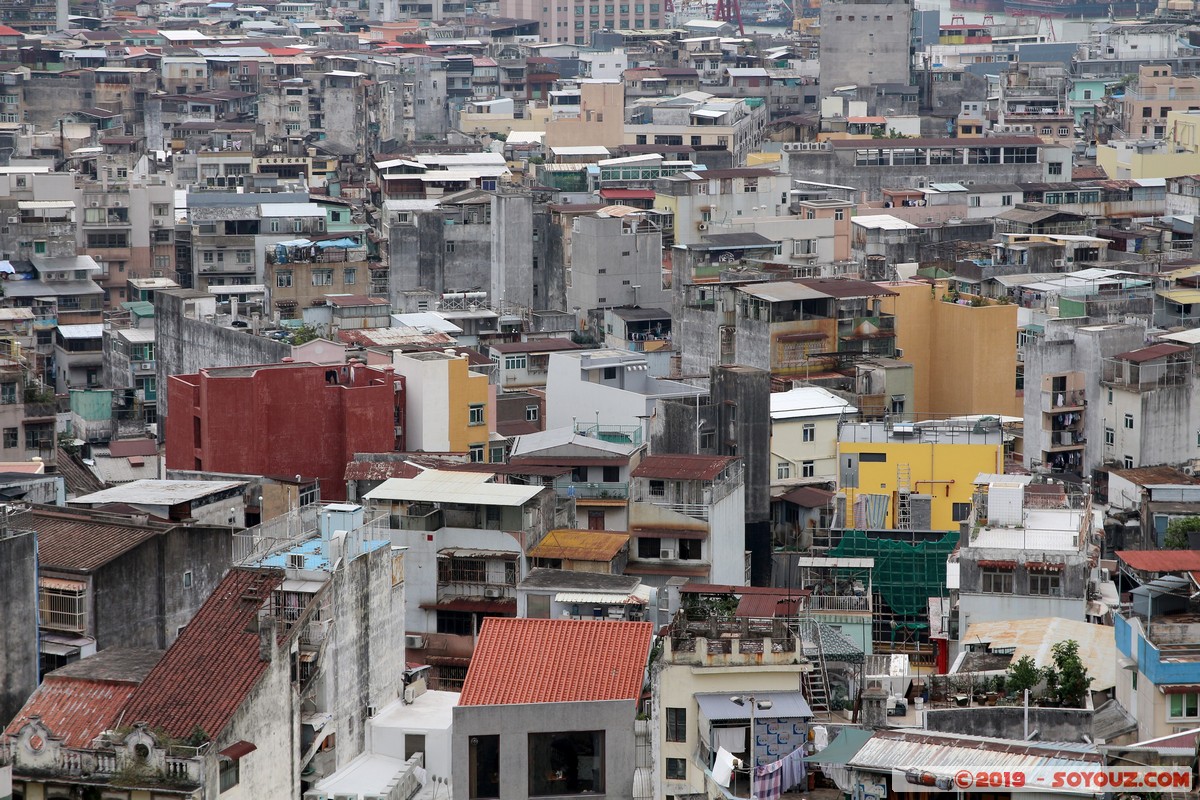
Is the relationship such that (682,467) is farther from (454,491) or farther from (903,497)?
(903,497)

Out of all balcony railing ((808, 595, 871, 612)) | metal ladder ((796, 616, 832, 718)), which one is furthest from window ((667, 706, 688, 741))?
balcony railing ((808, 595, 871, 612))

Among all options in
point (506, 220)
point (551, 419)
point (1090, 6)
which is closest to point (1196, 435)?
point (551, 419)

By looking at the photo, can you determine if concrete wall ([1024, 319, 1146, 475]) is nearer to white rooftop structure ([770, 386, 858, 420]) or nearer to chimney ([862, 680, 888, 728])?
white rooftop structure ([770, 386, 858, 420])

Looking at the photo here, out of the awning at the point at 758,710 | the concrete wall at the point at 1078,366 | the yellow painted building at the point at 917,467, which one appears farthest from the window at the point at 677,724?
the concrete wall at the point at 1078,366

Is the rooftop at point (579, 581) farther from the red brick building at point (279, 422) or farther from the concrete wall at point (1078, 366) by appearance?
the concrete wall at point (1078, 366)

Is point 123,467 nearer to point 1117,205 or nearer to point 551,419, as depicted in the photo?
point 551,419

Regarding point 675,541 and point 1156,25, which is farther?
point 1156,25

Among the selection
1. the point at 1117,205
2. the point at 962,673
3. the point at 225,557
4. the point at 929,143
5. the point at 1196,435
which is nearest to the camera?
the point at 962,673
